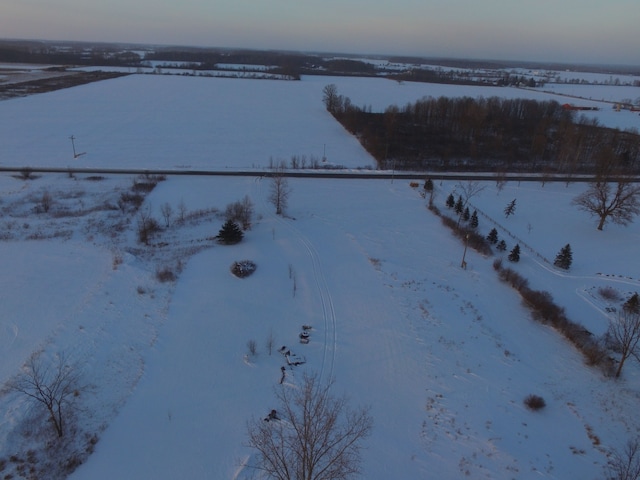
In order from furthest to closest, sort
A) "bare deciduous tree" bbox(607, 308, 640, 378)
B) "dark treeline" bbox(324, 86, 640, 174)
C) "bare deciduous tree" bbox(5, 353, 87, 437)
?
"dark treeline" bbox(324, 86, 640, 174) < "bare deciduous tree" bbox(607, 308, 640, 378) < "bare deciduous tree" bbox(5, 353, 87, 437)

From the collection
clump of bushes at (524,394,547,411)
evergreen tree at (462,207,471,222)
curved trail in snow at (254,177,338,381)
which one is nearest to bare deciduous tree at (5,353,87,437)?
curved trail in snow at (254,177,338,381)

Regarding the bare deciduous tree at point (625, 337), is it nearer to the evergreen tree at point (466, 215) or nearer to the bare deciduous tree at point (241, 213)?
the evergreen tree at point (466, 215)

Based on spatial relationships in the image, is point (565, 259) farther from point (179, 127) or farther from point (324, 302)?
point (179, 127)

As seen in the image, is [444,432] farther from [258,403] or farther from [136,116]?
[136,116]

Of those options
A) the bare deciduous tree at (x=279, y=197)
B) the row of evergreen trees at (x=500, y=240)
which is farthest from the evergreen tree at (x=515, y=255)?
the bare deciduous tree at (x=279, y=197)

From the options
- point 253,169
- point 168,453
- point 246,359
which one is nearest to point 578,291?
point 246,359

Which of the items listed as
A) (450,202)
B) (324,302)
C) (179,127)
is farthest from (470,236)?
(179,127)

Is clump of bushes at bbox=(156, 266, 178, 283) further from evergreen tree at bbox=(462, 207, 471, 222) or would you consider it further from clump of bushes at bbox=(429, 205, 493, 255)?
evergreen tree at bbox=(462, 207, 471, 222)
